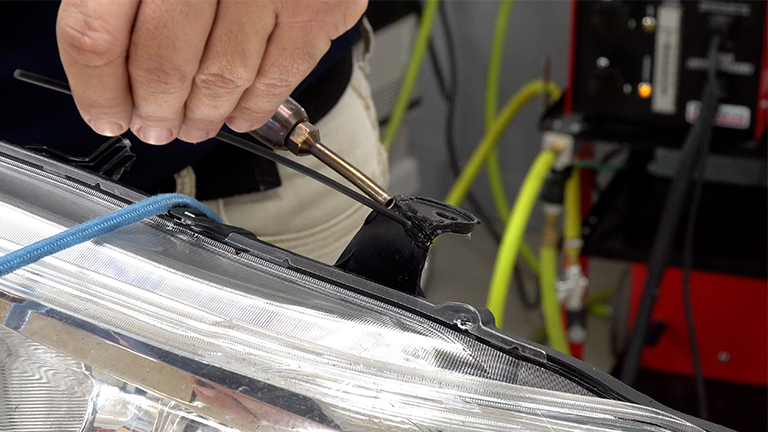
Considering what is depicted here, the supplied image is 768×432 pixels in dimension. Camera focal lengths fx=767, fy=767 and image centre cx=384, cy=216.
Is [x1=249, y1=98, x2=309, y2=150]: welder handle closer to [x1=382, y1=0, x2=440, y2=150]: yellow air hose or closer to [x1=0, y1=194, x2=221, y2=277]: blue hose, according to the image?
[x1=0, y1=194, x2=221, y2=277]: blue hose

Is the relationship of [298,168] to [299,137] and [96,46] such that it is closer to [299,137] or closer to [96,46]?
[299,137]

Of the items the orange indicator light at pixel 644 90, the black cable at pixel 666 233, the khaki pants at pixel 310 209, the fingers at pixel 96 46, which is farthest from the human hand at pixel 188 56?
the orange indicator light at pixel 644 90

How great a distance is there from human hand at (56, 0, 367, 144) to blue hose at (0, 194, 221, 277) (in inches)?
1.9

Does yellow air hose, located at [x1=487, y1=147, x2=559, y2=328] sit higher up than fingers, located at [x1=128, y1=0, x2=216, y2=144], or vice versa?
yellow air hose, located at [x1=487, y1=147, x2=559, y2=328]

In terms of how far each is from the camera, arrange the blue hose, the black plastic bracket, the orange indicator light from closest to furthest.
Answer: the blue hose, the black plastic bracket, the orange indicator light

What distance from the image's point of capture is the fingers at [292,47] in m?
0.44

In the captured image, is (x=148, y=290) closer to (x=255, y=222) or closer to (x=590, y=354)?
(x=255, y=222)

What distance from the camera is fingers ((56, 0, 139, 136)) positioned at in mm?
400

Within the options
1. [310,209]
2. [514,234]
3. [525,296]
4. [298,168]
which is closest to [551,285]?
[514,234]

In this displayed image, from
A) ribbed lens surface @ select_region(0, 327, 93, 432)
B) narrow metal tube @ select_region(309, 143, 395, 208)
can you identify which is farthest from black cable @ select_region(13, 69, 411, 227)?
ribbed lens surface @ select_region(0, 327, 93, 432)

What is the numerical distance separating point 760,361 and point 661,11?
73cm

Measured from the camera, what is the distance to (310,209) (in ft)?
2.77

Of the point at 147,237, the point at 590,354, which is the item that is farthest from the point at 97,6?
the point at 590,354

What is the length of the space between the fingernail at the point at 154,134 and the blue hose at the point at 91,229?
0.04 meters
